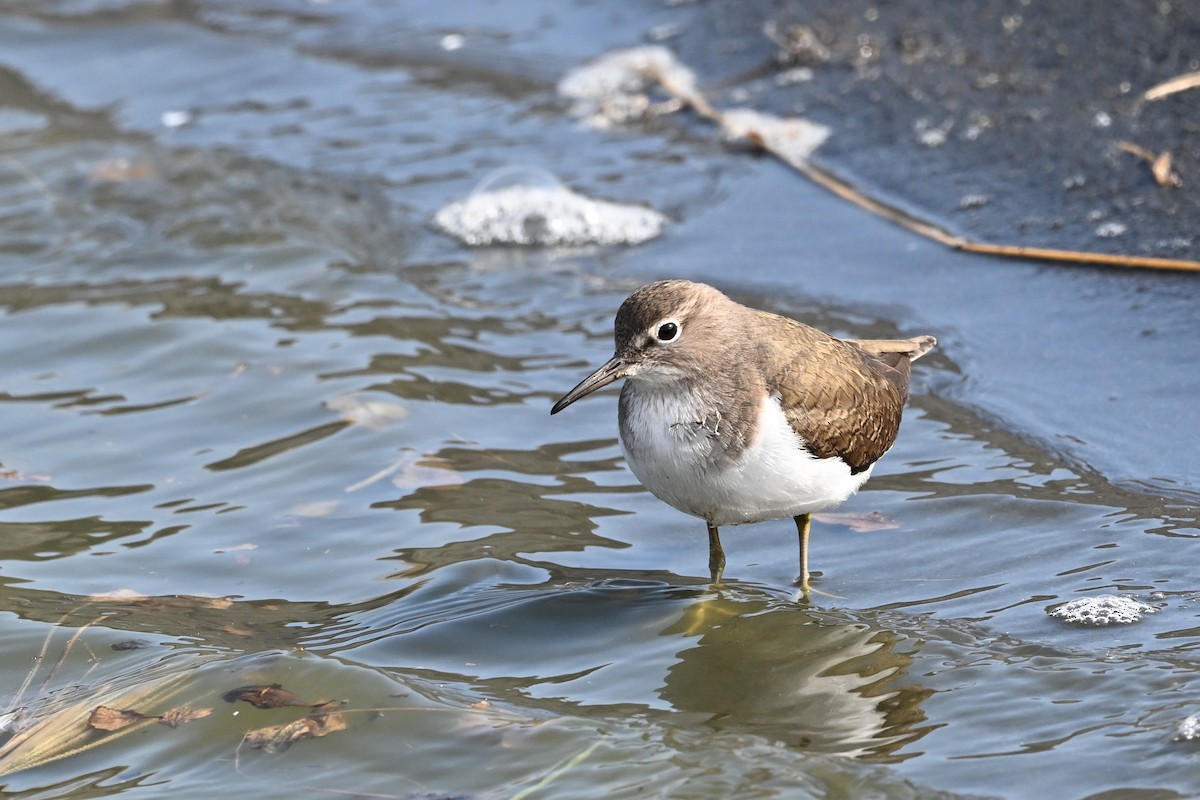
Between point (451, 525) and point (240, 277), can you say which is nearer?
point (451, 525)

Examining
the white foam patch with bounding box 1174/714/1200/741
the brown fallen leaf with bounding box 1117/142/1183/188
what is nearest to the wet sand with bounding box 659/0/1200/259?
the brown fallen leaf with bounding box 1117/142/1183/188

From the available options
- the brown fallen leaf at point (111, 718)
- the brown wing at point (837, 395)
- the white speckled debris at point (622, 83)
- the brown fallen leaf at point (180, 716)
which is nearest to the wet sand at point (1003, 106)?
the white speckled debris at point (622, 83)

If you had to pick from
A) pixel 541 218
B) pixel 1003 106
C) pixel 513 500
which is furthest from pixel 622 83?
pixel 513 500

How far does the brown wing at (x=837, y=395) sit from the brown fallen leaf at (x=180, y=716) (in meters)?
2.34

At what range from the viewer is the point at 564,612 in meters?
5.57

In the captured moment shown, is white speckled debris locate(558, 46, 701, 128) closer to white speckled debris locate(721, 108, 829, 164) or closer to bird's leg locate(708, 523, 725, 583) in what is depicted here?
white speckled debris locate(721, 108, 829, 164)

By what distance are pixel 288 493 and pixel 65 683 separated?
5.32 feet

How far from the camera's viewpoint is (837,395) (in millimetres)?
5617

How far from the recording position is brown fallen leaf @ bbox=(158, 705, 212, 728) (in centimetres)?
489

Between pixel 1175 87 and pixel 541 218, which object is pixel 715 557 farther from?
pixel 1175 87

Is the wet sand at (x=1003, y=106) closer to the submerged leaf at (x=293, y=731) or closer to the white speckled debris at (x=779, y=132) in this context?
the white speckled debris at (x=779, y=132)

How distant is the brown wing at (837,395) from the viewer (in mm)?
5473

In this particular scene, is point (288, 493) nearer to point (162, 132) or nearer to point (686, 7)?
point (162, 132)

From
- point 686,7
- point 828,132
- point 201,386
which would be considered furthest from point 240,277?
point 686,7
